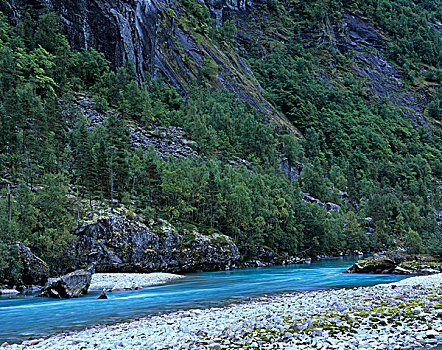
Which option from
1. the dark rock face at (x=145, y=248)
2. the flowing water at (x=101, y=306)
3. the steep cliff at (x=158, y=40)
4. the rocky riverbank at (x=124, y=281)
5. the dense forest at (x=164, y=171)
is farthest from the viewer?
the steep cliff at (x=158, y=40)

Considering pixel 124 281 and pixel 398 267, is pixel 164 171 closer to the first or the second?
pixel 124 281

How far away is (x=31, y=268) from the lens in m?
43.2

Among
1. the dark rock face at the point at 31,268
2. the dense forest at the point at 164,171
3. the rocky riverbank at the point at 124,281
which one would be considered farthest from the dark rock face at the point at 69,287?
the dark rock face at the point at 31,268

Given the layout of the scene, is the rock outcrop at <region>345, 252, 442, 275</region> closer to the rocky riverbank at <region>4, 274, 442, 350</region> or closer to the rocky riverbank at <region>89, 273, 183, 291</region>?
the rocky riverbank at <region>89, 273, 183, 291</region>

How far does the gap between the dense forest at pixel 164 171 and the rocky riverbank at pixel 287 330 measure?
2817 centimetres

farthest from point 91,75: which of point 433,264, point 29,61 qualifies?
point 433,264

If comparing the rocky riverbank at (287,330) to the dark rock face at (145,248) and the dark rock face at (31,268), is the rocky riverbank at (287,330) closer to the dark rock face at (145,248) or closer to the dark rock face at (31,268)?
the dark rock face at (31,268)

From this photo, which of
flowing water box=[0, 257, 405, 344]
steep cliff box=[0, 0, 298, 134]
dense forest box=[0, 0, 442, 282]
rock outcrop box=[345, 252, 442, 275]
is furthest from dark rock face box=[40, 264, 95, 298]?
steep cliff box=[0, 0, 298, 134]

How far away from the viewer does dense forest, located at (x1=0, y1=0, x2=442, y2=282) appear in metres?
60.4

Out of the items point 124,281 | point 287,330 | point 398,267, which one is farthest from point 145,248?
point 287,330

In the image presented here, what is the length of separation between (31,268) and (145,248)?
1897cm

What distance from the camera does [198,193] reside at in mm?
79062

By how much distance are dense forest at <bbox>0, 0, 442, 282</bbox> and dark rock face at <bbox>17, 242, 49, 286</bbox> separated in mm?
1666

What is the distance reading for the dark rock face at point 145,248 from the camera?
53.1 metres
